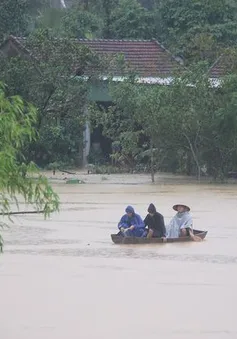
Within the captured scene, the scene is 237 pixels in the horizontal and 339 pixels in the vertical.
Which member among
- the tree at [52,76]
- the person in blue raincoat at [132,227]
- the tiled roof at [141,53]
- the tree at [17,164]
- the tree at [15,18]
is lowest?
the person in blue raincoat at [132,227]

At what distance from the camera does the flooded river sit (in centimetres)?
1126

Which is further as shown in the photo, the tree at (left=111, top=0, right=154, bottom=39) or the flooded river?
the tree at (left=111, top=0, right=154, bottom=39)

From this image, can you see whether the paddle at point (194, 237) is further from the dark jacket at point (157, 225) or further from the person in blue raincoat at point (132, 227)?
the person in blue raincoat at point (132, 227)

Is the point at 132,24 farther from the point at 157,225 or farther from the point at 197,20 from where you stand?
the point at 157,225

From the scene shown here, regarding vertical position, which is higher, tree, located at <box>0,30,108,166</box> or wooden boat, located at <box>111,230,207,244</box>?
tree, located at <box>0,30,108,166</box>

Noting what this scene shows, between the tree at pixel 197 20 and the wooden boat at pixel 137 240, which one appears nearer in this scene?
the wooden boat at pixel 137 240

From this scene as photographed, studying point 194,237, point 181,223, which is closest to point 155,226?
point 181,223

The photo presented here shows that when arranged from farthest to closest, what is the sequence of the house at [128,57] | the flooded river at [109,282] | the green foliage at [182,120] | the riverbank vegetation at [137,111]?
the house at [128,57], the riverbank vegetation at [137,111], the green foliage at [182,120], the flooded river at [109,282]

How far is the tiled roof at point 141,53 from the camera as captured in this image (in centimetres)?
3756

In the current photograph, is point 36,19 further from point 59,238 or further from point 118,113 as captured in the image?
point 59,238

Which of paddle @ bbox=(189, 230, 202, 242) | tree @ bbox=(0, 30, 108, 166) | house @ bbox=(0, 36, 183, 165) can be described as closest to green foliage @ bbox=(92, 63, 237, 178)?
tree @ bbox=(0, 30, 108, 166)

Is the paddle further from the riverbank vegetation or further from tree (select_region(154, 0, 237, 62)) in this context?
tree (select_region(154, 0, 237, 62))

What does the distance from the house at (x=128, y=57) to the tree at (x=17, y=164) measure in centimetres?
2581

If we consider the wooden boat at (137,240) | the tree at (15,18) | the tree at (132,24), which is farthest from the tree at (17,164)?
the tree at (132,24)
